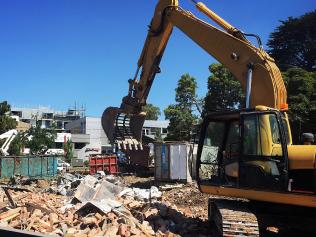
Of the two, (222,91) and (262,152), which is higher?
(222,91)

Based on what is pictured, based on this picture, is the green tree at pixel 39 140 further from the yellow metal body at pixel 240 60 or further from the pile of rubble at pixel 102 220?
the pile of rubble at pixel 102 220

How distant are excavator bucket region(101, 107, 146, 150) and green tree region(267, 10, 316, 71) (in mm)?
23994

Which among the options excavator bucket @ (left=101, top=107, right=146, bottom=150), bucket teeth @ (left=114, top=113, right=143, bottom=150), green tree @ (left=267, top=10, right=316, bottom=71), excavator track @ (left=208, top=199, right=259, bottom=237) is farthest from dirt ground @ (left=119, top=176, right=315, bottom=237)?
green tree @ (left=267, top=10, right=316, bottom=71)

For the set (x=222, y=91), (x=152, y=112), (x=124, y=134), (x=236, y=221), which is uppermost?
(x=152, y=112)

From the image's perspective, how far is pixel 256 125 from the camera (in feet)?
29.6

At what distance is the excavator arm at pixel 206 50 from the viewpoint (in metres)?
10.9

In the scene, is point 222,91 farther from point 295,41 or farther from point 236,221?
point 236,221

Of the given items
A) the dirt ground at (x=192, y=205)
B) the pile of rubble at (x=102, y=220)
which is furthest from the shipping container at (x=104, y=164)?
the pile of rubble at (x=102, y=220)

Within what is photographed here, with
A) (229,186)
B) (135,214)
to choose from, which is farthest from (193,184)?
(229,186)

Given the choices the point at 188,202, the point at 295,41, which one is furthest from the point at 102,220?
the point at 295,41

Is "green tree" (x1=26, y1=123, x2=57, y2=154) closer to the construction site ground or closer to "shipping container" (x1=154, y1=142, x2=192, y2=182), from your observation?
"shipping container" (x1=154, y1=142, x2=192, y2=182)

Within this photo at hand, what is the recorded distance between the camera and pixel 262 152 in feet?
29.3

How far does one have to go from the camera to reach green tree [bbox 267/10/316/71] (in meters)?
47.2

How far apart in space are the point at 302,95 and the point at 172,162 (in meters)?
17.1
